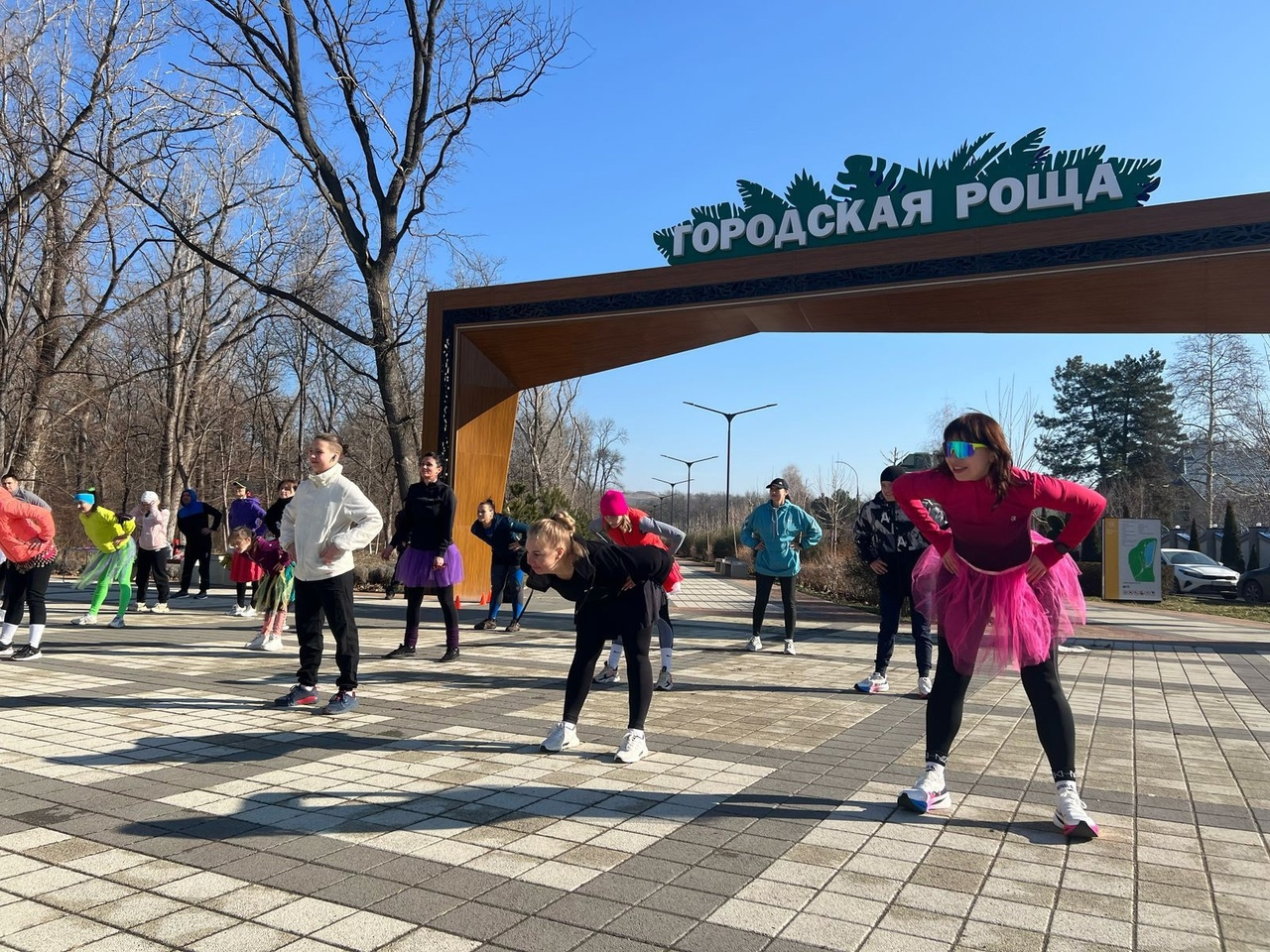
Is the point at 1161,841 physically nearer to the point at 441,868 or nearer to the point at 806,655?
the point at 441,868

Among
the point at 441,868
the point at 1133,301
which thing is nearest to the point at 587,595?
the point at 441,868

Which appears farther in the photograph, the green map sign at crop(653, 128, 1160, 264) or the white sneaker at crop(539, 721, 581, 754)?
the green map sign at crop(653, 128, 1160, 264)

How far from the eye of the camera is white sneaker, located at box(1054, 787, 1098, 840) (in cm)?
398

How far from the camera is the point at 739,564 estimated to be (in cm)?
3491

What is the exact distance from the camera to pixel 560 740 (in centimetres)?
540

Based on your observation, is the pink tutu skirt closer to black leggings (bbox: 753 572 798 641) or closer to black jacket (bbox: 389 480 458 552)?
black jacket (bbox: 389 480 458 552)

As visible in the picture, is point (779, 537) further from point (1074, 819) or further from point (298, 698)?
point (1074, 819)

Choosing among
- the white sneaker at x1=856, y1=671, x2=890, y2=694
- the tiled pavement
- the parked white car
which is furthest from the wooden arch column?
the parked white car

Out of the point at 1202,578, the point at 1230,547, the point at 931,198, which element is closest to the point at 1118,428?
the point at 1230,547

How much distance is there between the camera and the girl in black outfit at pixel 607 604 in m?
5.14

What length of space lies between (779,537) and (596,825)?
6473 millimetres

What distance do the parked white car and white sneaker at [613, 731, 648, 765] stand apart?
2791 centimetres

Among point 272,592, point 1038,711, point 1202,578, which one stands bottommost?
point 1202,578

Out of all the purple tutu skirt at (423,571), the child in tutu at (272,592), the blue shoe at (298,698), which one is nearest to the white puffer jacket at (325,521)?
the blue shoe at (298,698)
